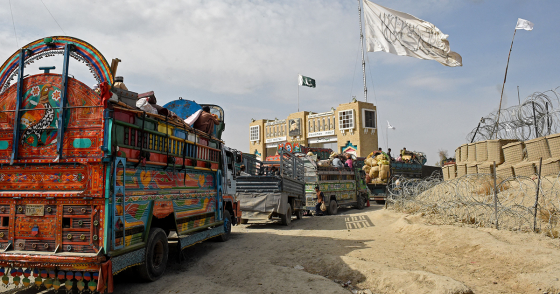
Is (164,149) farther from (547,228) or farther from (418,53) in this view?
(418,53)

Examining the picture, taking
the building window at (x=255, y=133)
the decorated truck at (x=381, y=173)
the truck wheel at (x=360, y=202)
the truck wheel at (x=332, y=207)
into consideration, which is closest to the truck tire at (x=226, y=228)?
the truck wheel at (x=332, y=207)

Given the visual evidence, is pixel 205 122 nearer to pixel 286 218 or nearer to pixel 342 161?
pixel 286 218

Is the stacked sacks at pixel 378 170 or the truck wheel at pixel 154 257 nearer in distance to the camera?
the truck wheel at pixel 154 257

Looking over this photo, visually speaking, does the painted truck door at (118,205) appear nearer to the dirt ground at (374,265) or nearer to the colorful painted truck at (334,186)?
the dirt ground at (374,265)

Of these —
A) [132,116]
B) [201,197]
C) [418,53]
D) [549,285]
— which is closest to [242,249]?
[201,197]

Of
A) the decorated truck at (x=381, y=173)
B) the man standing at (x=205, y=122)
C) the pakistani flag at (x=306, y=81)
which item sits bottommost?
the decorated truck at (x=381, y=173)

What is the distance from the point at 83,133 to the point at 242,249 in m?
4.58

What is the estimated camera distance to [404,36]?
1861cm

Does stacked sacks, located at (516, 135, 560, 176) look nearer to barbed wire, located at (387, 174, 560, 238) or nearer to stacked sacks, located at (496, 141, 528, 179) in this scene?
stacked sacks, located at (496, 141, 528, 179)

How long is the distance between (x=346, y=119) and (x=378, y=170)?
825 inches

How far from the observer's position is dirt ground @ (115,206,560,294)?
4930 mm

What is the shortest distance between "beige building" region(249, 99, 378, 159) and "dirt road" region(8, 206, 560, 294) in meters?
31.1

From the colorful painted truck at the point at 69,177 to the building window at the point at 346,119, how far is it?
36.1m

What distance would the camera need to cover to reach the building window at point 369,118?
39719mm
